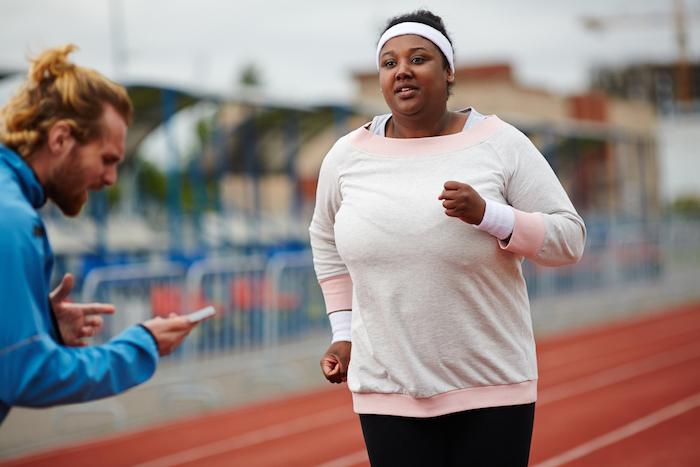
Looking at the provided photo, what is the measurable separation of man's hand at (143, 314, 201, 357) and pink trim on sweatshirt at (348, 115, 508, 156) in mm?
815

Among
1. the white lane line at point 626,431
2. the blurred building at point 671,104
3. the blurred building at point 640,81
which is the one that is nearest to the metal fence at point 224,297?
the white lane line at point 626,431

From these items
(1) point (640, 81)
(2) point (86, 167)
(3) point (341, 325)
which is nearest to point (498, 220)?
(3) point (341, 325)

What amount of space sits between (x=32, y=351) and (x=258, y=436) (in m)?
7.17

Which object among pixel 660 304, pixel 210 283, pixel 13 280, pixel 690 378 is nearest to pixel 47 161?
pixel 13 280

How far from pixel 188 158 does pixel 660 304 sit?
9.55 metres

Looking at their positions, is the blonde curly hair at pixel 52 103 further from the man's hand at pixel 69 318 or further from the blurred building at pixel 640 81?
the blurred building at pixel 640 81

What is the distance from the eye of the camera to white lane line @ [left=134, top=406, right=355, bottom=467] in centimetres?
868

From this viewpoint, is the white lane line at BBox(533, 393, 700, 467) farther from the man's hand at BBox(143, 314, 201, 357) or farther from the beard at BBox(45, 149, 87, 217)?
the beard at BBox(45, 149, 87, 217)

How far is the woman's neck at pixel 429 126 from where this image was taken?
338cm

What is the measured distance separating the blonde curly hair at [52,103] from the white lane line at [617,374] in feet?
26.5

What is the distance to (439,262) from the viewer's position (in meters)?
3.22

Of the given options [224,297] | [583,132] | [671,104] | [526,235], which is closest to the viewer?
[526,235]

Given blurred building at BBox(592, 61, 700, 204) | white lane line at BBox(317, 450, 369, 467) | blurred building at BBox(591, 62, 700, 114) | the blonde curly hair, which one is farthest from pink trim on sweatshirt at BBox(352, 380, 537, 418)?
blurred building at BBox(591, 62, 700, 114)

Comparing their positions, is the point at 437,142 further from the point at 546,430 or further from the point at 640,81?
the point at 640,81
